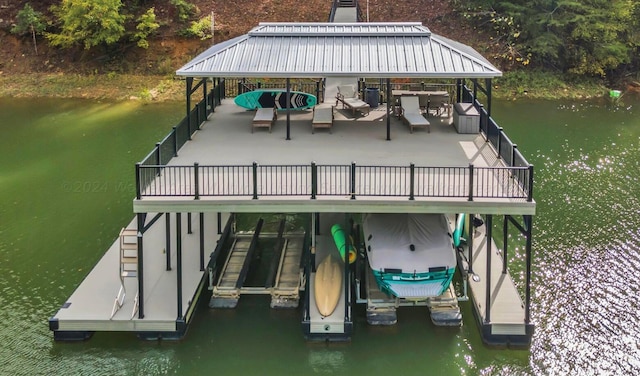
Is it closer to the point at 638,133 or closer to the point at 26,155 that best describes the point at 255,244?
the point at 26,155

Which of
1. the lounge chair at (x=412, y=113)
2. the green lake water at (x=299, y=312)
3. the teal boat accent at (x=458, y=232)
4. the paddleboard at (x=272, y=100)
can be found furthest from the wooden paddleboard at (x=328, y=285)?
the paddleboard at (x=272, y=100)

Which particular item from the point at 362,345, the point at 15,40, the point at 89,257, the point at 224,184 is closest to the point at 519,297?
the point at 362,345

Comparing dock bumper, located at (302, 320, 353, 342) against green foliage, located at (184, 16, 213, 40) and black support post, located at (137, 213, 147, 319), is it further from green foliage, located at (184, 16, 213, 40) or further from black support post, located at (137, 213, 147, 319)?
green foliage, located at (184, 16, 213, 40)

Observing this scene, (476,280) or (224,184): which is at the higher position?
(224,184)

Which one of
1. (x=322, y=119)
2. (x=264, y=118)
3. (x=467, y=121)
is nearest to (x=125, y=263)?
(x=264, y=118)

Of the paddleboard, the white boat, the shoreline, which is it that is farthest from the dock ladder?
the shoreline

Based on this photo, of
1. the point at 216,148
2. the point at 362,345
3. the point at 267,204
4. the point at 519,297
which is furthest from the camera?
the point at 216,148
